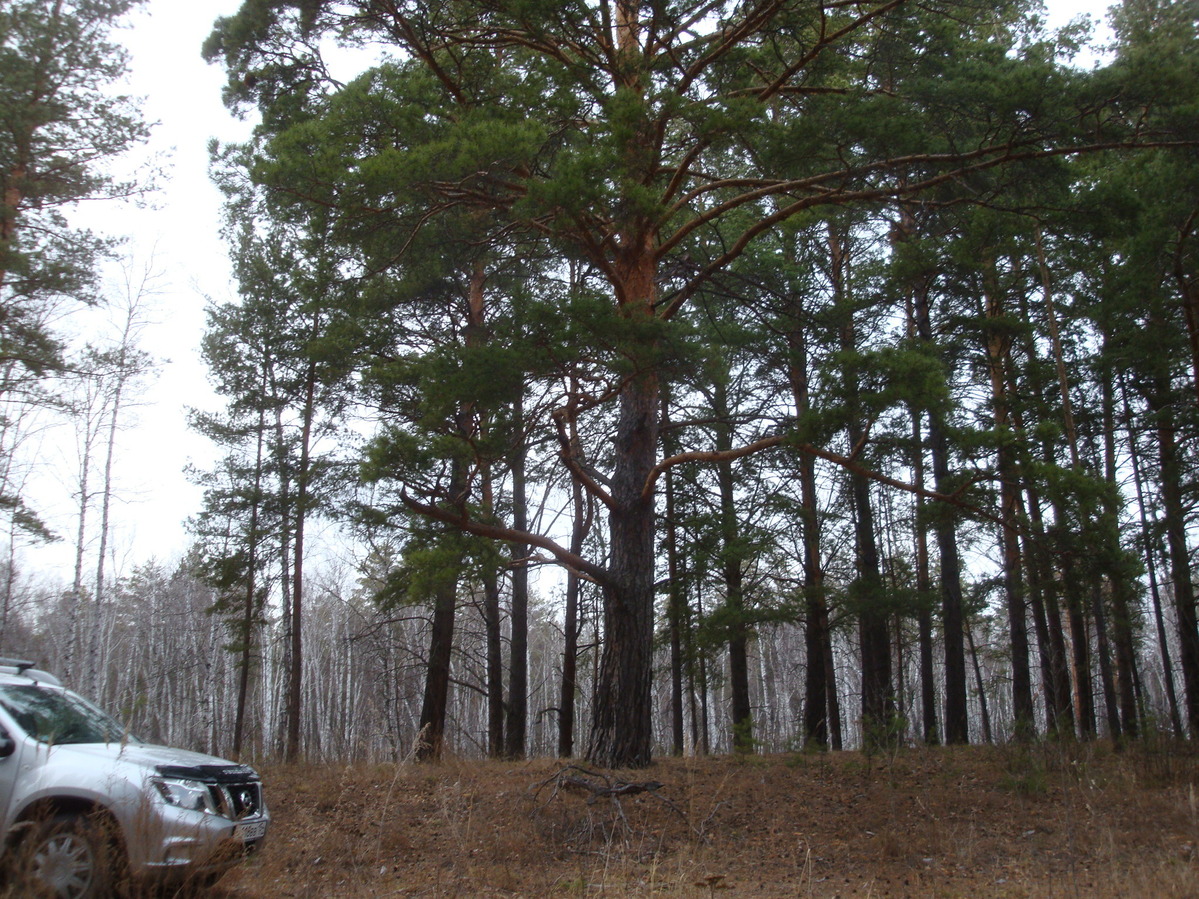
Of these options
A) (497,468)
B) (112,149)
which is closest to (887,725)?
(497,468)

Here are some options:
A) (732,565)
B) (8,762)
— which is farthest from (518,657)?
(8,762)

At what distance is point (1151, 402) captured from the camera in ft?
46.0

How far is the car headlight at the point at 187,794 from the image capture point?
4.60 m

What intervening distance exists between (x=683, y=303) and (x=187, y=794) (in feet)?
29.5

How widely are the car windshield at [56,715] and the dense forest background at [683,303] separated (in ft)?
2.09

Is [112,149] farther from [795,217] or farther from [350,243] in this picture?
[795,217]

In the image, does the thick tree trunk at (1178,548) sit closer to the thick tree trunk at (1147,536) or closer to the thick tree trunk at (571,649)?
the thick tree trunk at (1147,536)

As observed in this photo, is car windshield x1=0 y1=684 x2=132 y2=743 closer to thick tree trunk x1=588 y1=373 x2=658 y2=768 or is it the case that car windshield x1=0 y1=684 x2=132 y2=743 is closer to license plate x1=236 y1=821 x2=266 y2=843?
license plate x1=236 y1=821 x2=266 y2=843

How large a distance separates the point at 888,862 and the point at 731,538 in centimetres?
828

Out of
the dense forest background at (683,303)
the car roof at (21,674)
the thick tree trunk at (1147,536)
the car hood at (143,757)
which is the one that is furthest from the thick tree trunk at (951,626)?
the car roof at (21,674)

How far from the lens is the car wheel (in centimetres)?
393

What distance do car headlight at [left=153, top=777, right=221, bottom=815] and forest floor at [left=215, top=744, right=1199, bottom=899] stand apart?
1.49 ft

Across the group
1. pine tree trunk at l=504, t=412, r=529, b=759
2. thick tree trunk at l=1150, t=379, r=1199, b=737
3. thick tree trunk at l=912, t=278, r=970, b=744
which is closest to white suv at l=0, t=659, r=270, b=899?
pine tree trunk at l=504, t=412, r=529, b=759

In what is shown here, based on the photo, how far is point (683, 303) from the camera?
11859 millimetres
